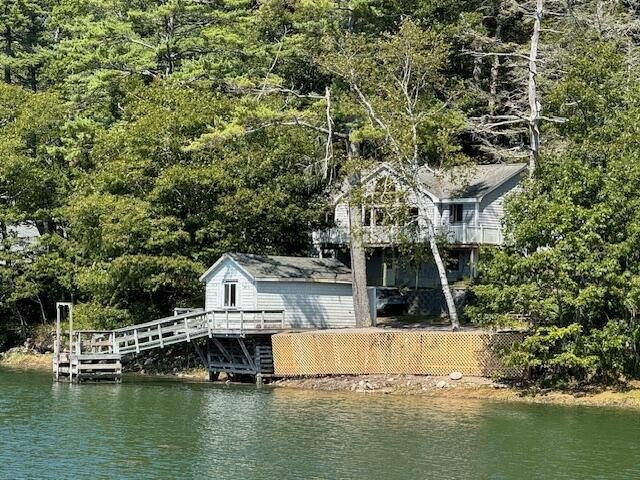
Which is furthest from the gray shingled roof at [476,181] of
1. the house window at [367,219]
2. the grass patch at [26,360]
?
the grass patch at [26,360]

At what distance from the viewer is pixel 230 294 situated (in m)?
44.2

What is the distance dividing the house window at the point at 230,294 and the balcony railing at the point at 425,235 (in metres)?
6.22

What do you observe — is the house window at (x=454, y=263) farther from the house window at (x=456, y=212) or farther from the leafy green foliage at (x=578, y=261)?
the leafy green foliage at (x=578, y=261)

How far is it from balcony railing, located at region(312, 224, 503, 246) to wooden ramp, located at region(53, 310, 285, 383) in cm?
727

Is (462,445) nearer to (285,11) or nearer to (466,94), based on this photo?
(466,94)

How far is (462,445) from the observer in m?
26.4

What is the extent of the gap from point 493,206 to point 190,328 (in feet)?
57.0

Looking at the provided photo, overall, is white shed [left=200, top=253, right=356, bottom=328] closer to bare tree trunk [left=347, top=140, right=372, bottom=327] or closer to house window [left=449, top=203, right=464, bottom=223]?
bare tree trunk [left=347, top=140, right=372, bottom=327]

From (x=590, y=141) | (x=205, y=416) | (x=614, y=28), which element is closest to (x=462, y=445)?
(x=205, y=416)

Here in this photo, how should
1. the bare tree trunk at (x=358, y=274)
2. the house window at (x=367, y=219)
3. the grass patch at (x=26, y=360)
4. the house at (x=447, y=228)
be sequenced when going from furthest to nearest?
the house at (x=447, y=228)
the grass patch at (x=26, y=360)
the house window at (x=367, y=219)
the bare tree trunk at (x=358, y=274)

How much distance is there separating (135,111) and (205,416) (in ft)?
74.7

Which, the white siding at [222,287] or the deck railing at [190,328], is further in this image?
the white siding at [222,287]

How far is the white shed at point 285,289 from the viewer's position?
143 feet

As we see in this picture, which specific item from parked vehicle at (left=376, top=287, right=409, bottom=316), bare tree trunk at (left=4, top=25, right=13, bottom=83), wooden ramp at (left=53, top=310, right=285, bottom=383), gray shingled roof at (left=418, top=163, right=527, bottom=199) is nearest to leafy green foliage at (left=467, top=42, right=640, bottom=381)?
wooden ramp at (left=53, top=310, right=285, bottom=383)
